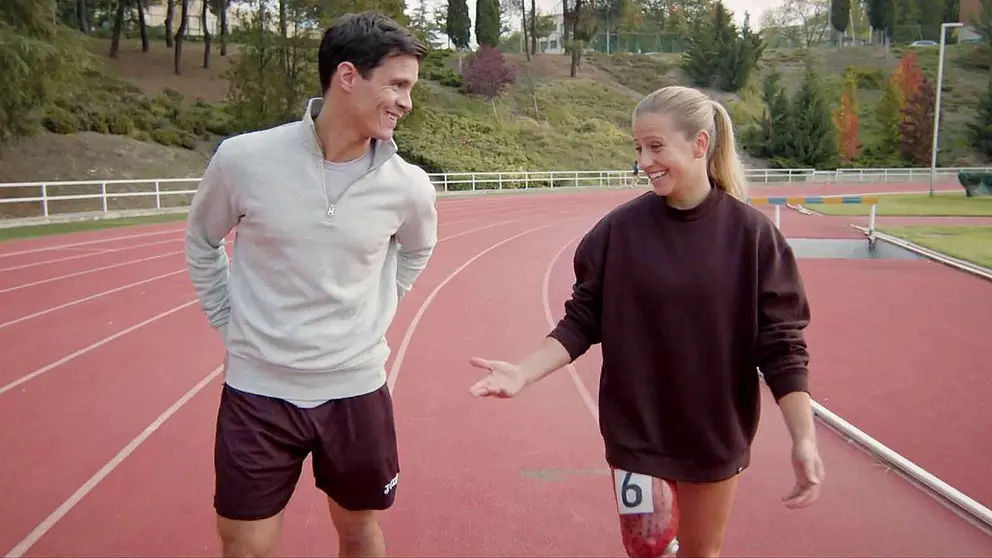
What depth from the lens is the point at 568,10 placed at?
70.8m

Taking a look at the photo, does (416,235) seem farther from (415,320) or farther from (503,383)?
(415,320)

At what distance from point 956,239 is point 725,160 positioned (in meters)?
15.2

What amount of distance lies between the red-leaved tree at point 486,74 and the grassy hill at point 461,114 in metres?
0.83

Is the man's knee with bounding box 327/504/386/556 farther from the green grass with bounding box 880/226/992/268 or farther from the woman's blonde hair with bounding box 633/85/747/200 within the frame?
the green grass with bounding box 880/226/992/268

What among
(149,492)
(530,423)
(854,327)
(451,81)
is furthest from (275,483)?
(451,81)

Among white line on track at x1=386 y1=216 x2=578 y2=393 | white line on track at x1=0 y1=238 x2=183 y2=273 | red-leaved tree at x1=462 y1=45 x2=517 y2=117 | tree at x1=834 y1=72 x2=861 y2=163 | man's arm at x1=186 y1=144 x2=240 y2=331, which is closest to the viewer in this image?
man's arm at x1=186 y1=144 x2=240 y2=331

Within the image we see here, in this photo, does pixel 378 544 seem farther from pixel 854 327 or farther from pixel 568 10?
pixel 568 10

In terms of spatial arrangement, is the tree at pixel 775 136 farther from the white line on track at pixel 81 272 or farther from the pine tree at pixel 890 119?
the white line on track at pixel 81 272

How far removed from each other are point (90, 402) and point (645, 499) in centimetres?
488

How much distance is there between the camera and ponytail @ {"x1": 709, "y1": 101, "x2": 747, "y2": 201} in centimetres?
238

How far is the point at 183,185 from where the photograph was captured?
2791 cm

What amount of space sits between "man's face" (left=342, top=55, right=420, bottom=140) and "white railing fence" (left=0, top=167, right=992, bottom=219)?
469 centimetres

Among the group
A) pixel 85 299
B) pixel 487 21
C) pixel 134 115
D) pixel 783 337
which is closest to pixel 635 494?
pixel 783 337

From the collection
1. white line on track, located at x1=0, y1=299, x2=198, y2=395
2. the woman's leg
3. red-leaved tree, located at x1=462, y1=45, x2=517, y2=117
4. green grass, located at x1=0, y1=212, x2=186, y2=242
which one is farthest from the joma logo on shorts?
red-leaved tree, located at x1=462, y1=45, x2=517, y2=117
